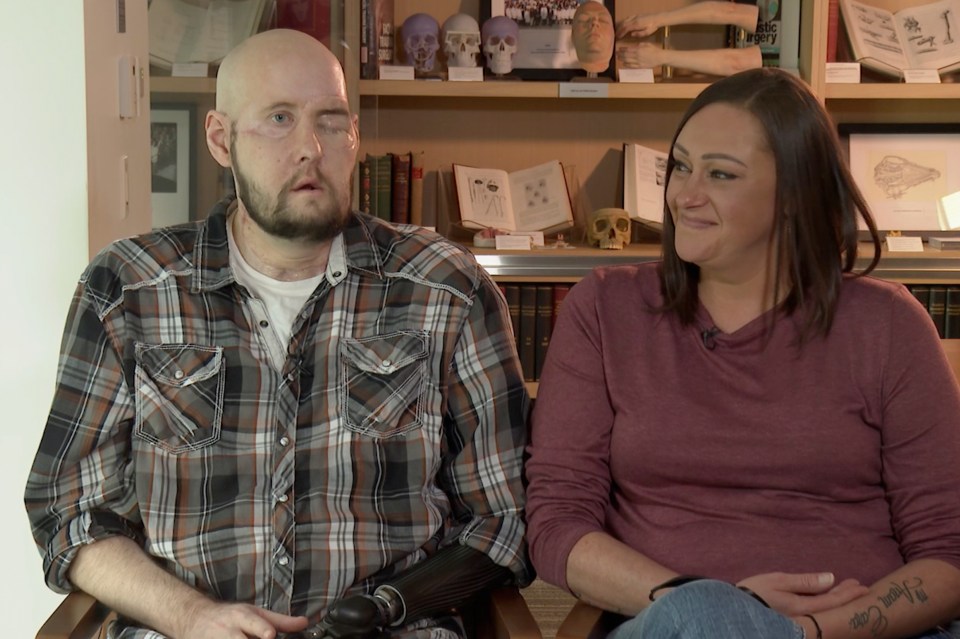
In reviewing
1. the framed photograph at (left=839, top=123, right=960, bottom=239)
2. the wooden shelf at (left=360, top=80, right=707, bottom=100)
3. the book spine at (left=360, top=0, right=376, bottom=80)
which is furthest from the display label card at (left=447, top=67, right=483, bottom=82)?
the framed photograph at (left=839, top=123, right=960, bottom=239)

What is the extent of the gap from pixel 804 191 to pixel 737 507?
17.8 inches

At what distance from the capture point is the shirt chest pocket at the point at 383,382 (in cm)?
165

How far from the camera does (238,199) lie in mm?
1753

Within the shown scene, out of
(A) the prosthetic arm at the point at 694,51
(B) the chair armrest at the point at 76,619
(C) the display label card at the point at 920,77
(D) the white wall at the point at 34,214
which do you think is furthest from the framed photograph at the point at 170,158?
(C) the display label card at the point at 920,77

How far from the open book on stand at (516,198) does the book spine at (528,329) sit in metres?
0.21

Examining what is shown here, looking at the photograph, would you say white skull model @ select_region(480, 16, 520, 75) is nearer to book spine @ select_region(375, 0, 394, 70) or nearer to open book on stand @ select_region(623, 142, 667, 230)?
book spine @ select_region(375, 0, 394, 70)

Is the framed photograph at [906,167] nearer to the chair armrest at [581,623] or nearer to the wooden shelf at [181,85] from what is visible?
the wooden shelf at [181,85]

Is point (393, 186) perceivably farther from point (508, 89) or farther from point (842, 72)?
point (842, 72)

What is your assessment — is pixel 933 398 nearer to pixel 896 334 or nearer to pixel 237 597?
pixel 896 334

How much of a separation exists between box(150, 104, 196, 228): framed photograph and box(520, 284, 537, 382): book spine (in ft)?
4.99

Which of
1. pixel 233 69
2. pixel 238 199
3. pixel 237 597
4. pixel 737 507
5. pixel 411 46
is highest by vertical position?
pixel 411 46

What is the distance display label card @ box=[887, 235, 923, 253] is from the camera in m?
3.63

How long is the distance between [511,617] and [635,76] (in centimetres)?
238

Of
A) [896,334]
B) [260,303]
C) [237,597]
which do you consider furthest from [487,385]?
[896,334]
